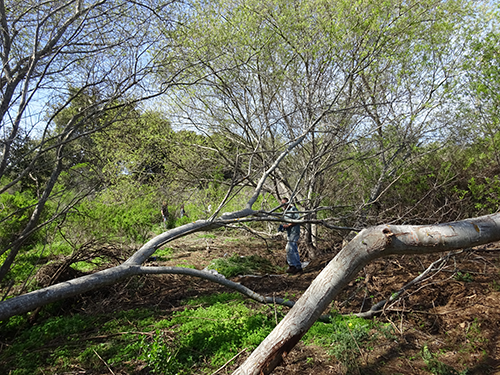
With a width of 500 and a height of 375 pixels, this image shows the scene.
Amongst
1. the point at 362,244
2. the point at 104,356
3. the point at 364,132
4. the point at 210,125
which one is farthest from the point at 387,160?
the point at 104,356

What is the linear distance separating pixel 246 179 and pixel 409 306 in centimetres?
408

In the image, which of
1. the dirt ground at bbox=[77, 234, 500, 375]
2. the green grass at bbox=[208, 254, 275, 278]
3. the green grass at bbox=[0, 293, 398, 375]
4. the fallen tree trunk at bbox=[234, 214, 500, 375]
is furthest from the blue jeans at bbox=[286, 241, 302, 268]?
the fallen tree trunk at bbox=[234, 214, 500, 375]

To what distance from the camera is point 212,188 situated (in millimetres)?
9312

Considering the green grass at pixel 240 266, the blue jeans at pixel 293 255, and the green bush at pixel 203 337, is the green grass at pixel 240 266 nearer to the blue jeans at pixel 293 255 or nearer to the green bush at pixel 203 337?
the blue jeans at pixel 293 255

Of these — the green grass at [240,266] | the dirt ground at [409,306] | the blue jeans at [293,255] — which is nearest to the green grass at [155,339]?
the dirt ground at [409,306]

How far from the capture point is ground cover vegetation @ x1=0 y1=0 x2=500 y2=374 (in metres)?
3.12

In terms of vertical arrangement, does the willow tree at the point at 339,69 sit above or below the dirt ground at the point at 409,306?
above

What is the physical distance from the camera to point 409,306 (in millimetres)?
4082

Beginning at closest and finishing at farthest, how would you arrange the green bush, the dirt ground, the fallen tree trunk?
the fallen tree trunk
the green bush
the dirt ground

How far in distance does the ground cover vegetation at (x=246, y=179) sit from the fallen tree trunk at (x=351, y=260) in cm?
70

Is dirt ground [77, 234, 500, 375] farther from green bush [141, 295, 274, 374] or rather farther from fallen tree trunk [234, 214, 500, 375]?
fallen tree trunk [234, 214, 500, 375]

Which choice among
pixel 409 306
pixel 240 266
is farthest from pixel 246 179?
pixel 409 306

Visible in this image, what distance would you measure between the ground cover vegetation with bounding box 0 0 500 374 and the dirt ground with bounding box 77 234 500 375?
3cm

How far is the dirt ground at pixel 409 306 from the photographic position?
9.53ft
